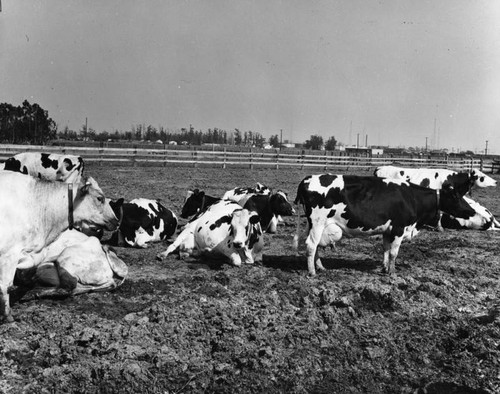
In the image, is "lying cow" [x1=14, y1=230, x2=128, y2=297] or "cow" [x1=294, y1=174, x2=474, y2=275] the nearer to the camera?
"lying cow" [x1=14, y1=230, x2=128, y2=297]

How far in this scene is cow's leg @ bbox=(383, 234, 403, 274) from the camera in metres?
8.35

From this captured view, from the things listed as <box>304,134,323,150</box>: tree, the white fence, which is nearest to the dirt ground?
the white fence

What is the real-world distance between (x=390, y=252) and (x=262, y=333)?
3575 millimetres

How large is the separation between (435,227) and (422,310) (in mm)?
6996

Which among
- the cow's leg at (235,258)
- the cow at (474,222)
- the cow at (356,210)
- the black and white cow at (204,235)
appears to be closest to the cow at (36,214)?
the cow's leg at (235,258)

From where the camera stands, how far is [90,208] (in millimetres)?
6438

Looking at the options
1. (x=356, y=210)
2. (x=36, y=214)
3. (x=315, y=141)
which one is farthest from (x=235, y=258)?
(x=315, y=141)

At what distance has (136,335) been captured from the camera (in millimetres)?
5387

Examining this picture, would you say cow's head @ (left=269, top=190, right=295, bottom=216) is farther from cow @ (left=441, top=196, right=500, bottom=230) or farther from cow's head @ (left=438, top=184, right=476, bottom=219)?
cow @ (left=441, top=196, right=500, bottom=230)

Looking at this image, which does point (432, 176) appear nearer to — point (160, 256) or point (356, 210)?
point (356, 210)

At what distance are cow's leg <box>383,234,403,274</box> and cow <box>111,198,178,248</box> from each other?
177 inches

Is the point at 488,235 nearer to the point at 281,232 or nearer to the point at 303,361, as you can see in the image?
the point at 281,232

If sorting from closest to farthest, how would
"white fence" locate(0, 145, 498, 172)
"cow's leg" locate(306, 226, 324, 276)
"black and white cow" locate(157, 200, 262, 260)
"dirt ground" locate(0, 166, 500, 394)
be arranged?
"dirt ground" locate(0, 166, 500, 394), "cow's leg" locate(306, 226, 324, 276), "black and white cow" locate(157, 200, 262, 260), "white fence" locate(0, 145, 498, 172)

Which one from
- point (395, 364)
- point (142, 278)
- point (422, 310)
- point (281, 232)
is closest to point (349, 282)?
point (422, 310)
